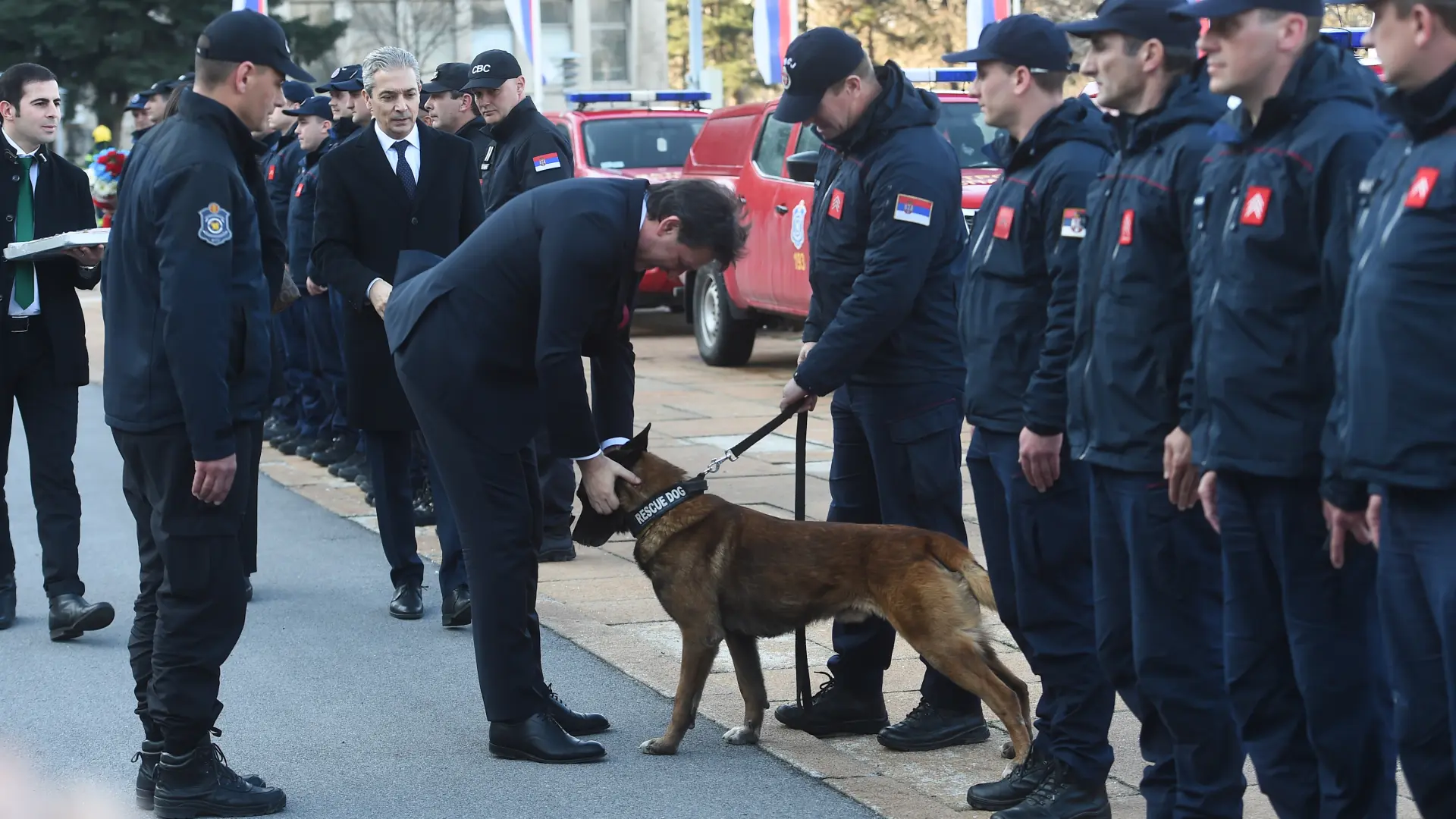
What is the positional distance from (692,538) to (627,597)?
224 centimetres

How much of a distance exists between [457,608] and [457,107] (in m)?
2.99

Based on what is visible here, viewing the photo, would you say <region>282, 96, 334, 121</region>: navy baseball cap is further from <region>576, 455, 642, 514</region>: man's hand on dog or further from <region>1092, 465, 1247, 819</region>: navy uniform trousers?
<region>1092, 465, 1247, 819</region>: navy uniform trousers

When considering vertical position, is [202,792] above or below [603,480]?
below

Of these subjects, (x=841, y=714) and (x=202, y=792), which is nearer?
(x=202, y=792)

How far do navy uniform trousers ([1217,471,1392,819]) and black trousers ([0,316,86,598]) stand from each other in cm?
482

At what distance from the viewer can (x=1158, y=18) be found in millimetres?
3980

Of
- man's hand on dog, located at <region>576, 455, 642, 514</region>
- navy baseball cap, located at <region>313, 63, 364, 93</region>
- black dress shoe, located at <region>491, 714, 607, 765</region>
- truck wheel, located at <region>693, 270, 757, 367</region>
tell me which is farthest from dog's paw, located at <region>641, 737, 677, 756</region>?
truck wheel, located at <region>693, 270, 757, 367</region>

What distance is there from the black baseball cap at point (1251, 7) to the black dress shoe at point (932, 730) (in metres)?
2.42

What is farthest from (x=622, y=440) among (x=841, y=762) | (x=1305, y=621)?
(x=1305, y=621)

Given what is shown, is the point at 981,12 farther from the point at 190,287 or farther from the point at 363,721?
the point at 190,287

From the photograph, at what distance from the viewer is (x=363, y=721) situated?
568 centimetres

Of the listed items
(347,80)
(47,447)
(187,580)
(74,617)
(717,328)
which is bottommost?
(717,328)

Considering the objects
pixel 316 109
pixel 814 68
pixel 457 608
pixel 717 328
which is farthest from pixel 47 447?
pixel 717 328

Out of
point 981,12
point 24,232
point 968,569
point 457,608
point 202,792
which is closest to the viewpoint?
point 202,792
